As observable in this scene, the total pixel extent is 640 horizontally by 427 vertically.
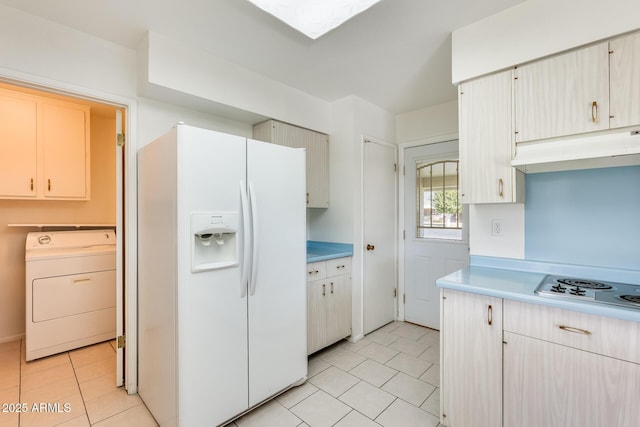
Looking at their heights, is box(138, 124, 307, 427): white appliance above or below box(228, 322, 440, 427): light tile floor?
above

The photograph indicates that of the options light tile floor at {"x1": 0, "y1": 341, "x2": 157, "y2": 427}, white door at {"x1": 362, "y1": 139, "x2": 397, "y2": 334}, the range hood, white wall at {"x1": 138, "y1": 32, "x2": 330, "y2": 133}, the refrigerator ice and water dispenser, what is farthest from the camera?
white door at {"x1": 362, "y1": 139, "x2": 397, "y2": 334}

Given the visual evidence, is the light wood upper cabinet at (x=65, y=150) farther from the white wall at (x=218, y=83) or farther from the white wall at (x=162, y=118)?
the white wall at (x=218, y=83)

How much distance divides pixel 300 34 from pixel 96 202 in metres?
3.07

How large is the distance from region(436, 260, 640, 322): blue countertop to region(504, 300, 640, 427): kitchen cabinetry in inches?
1.9

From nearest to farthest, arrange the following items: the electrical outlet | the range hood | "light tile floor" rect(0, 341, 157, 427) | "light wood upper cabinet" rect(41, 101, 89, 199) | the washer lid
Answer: the range hood, "light tile floor" rect(0, 341, 157, 427), the electrical outlet, the washer lid, "light wood upper cabinet" rect(41, 101, 89, 199)

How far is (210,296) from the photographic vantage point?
163 cm

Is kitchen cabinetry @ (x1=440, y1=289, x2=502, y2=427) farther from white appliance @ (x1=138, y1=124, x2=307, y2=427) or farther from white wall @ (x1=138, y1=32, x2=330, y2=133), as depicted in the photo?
white wall @ (x1=138, y1=32, x2=330, y2=133)

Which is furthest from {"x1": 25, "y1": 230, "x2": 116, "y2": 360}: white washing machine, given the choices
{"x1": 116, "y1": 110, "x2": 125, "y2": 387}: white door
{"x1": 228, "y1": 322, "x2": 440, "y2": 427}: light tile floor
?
{"x1": 228, "y1": 322, "x2": 440, "y2": 427}: light tile floor

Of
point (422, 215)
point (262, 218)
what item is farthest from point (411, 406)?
point (422, 215)

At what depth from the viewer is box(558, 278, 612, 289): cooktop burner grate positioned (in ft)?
5.04

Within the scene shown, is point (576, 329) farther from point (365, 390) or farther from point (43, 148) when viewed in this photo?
point (43, 148)

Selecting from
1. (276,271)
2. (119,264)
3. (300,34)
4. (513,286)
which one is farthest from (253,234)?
(513,286)

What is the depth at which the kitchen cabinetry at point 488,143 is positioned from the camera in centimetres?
176

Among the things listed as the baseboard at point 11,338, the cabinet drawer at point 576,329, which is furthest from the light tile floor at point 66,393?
the cabinet drawer at point 576,329
